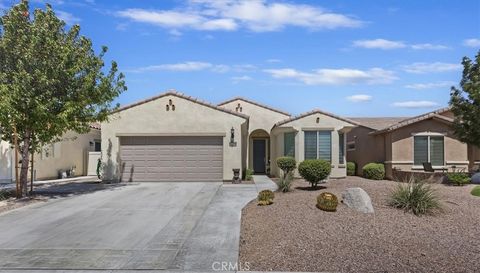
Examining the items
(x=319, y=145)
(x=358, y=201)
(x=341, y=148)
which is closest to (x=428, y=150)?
(x=341, y=148)

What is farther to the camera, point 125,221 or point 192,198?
point 192,198

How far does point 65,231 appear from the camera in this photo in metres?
10.4

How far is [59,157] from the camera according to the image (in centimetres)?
2541

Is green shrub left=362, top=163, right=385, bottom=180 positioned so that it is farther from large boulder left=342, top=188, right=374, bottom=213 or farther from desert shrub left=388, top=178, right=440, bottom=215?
large boulder left=342, top=188, right=374, bottom=213

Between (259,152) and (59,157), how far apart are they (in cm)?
1095

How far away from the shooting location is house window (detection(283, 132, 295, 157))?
23812 mm

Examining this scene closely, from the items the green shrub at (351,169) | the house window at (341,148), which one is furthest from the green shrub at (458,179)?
the green shrub at (351,169)

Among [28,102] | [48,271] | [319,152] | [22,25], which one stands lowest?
[48,271]

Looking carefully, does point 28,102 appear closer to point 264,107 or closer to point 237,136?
point 237,136

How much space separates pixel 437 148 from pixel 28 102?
18853 millimetres

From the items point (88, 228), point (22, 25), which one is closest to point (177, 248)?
point (88, 228)

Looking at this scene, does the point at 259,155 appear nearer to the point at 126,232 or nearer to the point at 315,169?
the point at 315,169

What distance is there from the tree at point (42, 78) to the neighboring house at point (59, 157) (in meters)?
4.11

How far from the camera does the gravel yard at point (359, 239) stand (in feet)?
24.9
